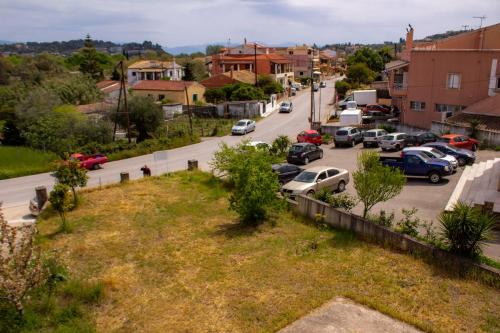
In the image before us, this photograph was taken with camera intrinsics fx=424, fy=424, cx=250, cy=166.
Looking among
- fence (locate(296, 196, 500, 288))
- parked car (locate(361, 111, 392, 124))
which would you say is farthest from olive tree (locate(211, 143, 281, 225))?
parked car (locate(361, 111, 392, 124))

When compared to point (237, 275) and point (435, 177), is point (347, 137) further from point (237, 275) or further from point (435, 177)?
point (237, 275)

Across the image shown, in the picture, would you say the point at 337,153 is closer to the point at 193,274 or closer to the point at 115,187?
the point at 115,187

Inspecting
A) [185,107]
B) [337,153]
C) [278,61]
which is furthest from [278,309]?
[278,61]

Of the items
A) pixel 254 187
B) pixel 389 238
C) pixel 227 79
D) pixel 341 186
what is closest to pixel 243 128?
pixel 341 186

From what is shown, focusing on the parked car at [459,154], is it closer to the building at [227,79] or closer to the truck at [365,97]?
the truck at [365,97]

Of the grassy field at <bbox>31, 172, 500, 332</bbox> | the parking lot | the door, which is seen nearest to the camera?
the grassy field at <bbox>31, 172, 500, 332</bbox>

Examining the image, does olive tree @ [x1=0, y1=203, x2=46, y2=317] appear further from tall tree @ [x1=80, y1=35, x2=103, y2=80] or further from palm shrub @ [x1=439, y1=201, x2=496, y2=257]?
tall tree @ [x1=80, y1=35, x2=103, y2=80]

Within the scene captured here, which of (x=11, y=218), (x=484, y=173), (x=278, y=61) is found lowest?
(x=11, y=218)
